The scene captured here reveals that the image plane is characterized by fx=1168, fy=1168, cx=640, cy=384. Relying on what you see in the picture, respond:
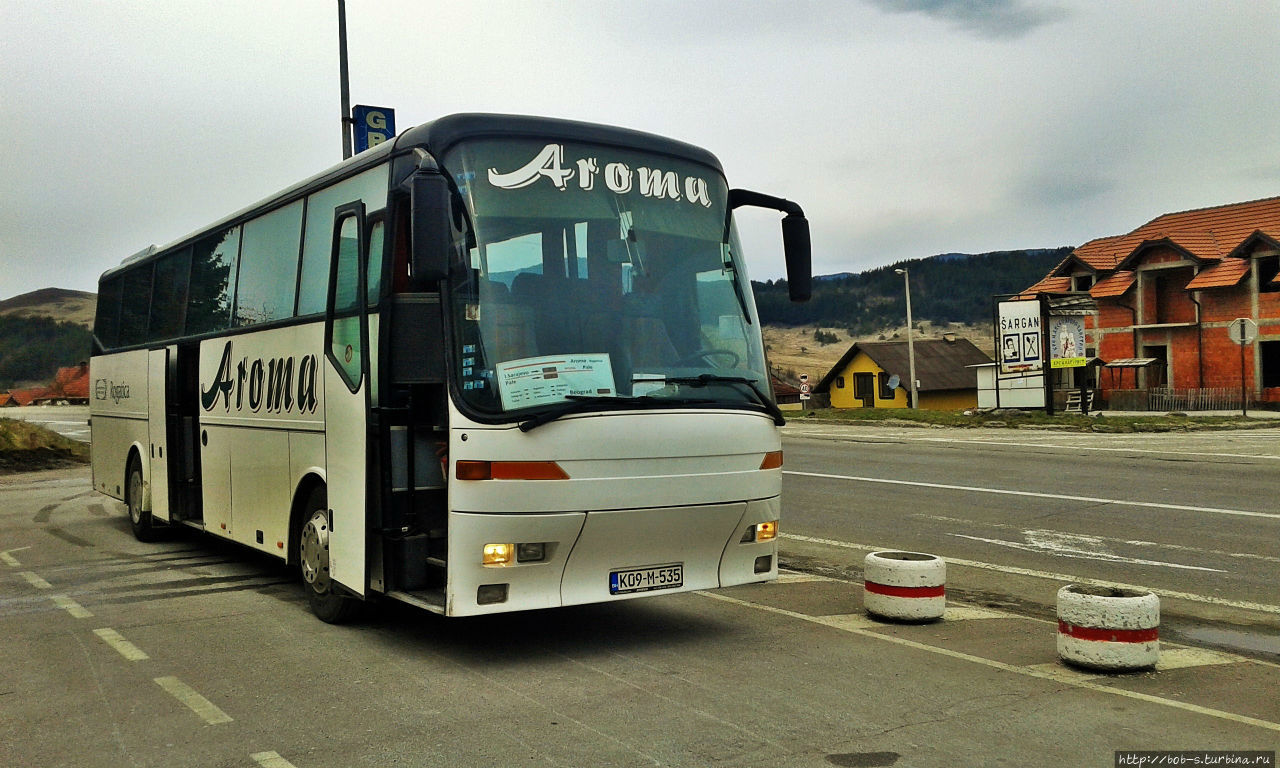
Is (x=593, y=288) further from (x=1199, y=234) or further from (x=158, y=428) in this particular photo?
(x=1199, y=234)

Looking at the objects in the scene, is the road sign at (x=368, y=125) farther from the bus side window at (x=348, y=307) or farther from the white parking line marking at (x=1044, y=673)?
the white parking line marking at (x=1044, y=673)

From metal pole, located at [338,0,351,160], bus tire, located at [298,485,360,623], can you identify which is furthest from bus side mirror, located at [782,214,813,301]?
metal pole, located at [338,0,351,160]

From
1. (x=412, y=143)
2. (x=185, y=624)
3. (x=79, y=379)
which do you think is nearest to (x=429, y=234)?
(x=412, y=143)

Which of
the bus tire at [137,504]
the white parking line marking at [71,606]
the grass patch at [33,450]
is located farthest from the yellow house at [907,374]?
the white parking line marking at [71,606]

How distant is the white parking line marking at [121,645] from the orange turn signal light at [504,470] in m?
2.59

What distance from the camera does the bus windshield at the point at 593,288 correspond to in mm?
6883

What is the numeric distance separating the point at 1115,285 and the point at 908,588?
50.0m

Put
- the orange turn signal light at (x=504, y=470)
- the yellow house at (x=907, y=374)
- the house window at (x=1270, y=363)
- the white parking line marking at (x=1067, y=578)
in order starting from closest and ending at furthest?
the orange turn signal light at (x=504, y=470), the white parking line marking at (x=1067, y=578), the house window at (x=1270, y=363), the yellow house at (x=907, y=374)

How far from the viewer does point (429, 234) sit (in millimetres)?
6512

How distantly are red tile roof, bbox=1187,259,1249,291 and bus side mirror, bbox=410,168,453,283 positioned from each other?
48338mm

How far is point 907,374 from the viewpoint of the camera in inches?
3204

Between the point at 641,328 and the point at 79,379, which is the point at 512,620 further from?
the point at 79,379

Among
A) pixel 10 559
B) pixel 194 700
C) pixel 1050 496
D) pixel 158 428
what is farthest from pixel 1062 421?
pixel 194 700

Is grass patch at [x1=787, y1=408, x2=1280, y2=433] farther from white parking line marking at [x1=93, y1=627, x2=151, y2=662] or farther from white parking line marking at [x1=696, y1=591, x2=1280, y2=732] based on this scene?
white parking line marking at [x1=93, y1=627, x2=151, y2=662]
